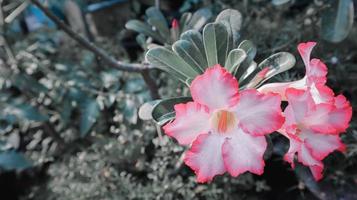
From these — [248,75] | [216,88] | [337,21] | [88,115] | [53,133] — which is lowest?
[53,133]

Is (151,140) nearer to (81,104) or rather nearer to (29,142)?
(81,104)

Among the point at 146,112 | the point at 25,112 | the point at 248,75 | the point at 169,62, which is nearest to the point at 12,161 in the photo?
the point at 25,112

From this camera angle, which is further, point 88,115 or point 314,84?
point 88,115

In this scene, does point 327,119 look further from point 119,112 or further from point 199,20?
point 119,112

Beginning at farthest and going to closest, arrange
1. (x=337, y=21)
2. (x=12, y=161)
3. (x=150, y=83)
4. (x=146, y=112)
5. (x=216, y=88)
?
(x=12, y=161) < (x=150, y=83) < (x=337, y=21) < (x=146, y=112) < (x=216, y=88)

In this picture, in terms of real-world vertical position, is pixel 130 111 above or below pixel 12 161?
above

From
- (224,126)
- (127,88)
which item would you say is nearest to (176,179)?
(127,88)

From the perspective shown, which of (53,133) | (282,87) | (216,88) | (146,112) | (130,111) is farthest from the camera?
(53,133)
